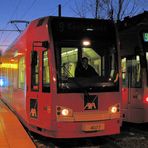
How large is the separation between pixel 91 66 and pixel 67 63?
0.66 meters

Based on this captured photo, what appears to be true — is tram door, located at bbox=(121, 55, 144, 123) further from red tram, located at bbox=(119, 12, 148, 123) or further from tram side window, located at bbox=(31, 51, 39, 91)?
tram side window, located at bbox=(31, 51, 39, 91)

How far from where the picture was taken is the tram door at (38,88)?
36.8 ft

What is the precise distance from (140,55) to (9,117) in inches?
219

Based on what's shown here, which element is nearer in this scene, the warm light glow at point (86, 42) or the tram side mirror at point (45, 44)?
the tram side mirror at point (45, 44)

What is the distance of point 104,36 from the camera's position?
38.1 ft

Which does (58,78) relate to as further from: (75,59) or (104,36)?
(104,36)

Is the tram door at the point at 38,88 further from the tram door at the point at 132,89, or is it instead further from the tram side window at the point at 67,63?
the tram door at the point at 132,89

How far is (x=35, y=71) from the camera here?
38.8 feet

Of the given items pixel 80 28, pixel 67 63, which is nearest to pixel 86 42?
pixel 80 28

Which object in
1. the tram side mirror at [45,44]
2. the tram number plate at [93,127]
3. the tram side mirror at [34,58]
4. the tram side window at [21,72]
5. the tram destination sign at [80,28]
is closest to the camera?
the tram number plate at [93,127]

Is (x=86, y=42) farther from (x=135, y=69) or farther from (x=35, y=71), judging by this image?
(x=135, y=69)

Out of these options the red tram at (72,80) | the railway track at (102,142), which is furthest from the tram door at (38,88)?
the railway track at (102,142)

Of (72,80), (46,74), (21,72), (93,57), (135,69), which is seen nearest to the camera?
(72,80)

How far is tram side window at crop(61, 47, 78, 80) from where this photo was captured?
432 inches
